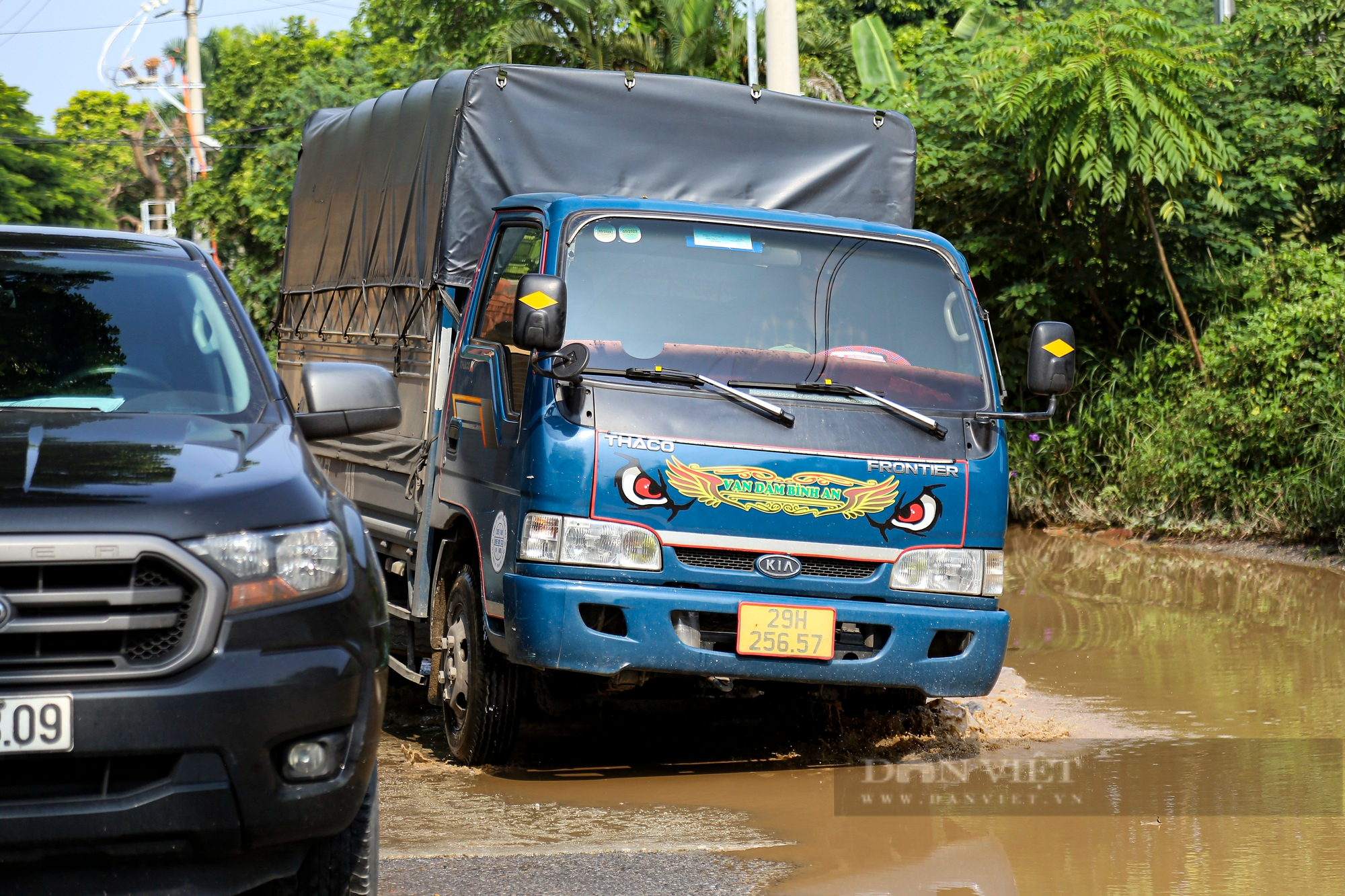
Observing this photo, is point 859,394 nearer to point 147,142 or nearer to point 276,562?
point 276,562

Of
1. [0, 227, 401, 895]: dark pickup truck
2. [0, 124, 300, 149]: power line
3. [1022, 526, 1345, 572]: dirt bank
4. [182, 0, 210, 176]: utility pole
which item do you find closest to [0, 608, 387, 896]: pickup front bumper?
[0, 227, 401, 895]: dark pickup truck

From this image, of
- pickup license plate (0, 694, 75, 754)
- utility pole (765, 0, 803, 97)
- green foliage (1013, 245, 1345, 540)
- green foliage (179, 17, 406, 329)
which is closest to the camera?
pickup license plate (0, 694, 75, 754)

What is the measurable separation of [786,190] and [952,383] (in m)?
1.95

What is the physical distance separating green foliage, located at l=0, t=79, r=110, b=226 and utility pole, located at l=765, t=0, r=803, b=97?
82.2ft

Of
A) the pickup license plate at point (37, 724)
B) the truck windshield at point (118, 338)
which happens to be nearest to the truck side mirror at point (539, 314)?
the truck windshield at point (118, 338)

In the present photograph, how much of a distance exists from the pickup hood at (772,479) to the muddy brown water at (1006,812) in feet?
3.29

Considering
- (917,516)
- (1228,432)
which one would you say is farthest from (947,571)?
(1228,432)

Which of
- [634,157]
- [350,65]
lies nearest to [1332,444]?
[634,157]

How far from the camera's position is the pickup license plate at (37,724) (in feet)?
9.95

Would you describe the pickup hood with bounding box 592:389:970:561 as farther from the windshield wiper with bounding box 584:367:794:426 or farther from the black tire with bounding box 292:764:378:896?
the black tire with bounding box 292:764:378:896

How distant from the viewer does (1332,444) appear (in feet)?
39.7

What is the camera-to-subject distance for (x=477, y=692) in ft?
20.1

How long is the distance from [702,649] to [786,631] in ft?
1.06

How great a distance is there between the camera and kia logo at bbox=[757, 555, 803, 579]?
5.73 meters
